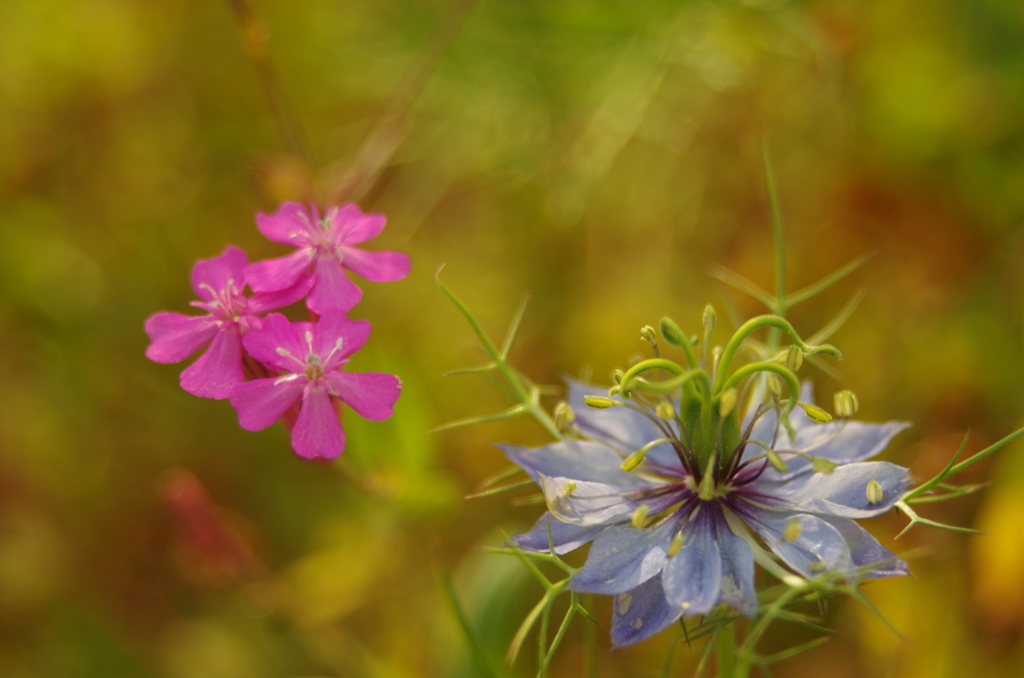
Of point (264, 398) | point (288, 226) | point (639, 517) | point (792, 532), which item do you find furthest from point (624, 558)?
point (288, 226)

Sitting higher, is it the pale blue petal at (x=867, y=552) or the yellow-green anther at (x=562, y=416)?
the pale blue petal at (x=867, y=552)

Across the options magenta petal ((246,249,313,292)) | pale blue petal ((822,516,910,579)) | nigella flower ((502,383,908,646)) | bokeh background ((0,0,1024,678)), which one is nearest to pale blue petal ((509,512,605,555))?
nigella flower ((502,383,908,646))

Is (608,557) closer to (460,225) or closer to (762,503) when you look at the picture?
(762,503)

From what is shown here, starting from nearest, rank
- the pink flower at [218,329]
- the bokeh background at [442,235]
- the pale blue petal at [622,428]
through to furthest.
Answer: the pink flower at [218,329]
the pale blue petal at [622,428]
the bokeh background at [442,235]

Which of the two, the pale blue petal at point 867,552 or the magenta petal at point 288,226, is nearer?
the pale blue petal at point 867,552

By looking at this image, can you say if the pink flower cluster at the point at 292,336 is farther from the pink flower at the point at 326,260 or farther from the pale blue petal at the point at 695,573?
the pale blue petal at the point at 695,573

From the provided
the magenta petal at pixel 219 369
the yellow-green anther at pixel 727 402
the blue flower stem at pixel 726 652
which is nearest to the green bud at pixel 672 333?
the yellow-green anther at pixel 727 402
